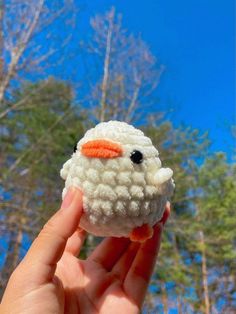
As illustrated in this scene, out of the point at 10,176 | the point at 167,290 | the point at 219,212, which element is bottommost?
the point at 167,290

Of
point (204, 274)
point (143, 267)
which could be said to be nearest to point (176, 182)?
point (204, 274)

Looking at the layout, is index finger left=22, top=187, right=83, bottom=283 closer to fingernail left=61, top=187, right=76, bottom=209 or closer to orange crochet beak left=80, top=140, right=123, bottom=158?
fingernail left=61, top=187, right=76, bottom=209

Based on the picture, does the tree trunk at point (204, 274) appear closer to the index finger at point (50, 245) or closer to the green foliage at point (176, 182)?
the green foliage at point (176, 182)

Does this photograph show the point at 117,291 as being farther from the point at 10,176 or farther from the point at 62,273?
the point at 10,176

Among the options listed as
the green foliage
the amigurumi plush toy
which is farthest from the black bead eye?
the green foliage

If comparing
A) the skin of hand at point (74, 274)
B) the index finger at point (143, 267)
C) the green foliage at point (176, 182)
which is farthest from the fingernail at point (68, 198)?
the green foliage at point (176, 182)

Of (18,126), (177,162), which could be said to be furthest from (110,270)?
(18,126)
